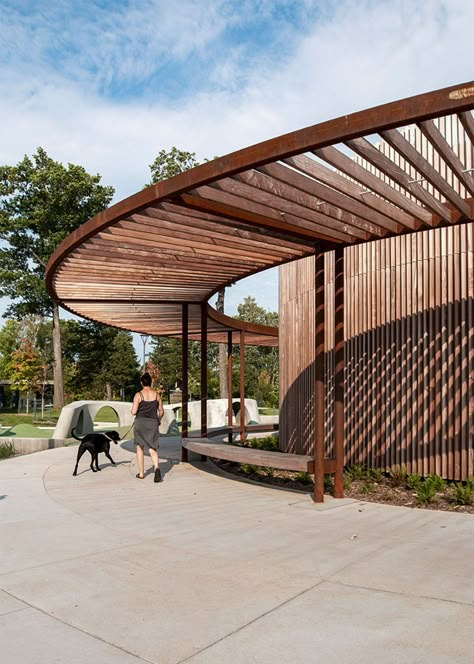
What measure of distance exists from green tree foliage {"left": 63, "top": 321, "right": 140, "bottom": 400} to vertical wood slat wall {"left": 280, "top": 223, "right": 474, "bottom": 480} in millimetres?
37109

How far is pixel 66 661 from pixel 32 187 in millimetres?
38068

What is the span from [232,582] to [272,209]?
3.64m

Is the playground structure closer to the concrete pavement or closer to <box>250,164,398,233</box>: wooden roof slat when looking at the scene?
the concrete pavement

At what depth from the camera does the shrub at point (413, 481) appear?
7457 mm

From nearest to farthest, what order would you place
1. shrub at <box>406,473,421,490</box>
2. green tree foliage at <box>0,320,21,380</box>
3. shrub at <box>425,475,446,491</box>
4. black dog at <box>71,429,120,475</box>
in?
shrub at <box>425,475,446,491</box>
shrub at <box>406,473,421,490</box>
black dog at <box>71,429,120,475</box>
green tree foliage at <box>0,320,21,380</box>

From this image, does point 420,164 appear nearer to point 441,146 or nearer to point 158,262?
point 441,146

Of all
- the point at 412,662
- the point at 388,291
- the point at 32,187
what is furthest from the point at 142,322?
the point at 32,187

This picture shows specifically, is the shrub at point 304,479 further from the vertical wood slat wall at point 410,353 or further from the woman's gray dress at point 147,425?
the woman's gray dress at point 147,425

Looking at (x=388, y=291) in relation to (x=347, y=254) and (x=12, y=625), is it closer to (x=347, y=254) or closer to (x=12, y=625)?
(x=347, y=254)

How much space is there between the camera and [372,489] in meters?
7.62

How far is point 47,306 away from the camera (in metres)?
39.9

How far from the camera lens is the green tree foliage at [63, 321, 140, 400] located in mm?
45781

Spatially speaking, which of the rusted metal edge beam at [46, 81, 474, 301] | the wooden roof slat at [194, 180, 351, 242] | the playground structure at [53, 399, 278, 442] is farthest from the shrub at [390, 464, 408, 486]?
the playground structure at [53, 399, 278, 442]

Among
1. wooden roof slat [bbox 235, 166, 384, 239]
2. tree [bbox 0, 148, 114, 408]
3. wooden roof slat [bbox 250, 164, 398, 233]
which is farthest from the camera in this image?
tree [bbox 0, 148, 114, 408]
